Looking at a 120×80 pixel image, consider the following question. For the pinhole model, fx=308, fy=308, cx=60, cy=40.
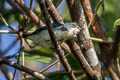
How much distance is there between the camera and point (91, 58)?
1.83 meters

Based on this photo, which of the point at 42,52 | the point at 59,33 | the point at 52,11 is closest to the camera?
the point at 52,11

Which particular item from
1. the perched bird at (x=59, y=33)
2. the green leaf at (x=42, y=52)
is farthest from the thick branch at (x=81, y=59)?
the green leaf at (x=42, y=52)

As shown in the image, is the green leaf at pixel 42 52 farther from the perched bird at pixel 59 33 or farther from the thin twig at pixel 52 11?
the thin twig at pixel 52 11

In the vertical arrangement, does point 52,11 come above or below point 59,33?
above

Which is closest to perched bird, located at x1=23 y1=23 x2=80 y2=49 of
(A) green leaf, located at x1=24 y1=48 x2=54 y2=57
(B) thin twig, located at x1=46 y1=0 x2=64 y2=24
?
(B) thin twig, located at x1=46 y1=0 x2=64 y2=24

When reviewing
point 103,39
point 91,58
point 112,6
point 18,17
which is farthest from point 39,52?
point 112,6

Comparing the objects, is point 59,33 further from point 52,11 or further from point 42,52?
point 42,52

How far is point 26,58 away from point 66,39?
0.36m

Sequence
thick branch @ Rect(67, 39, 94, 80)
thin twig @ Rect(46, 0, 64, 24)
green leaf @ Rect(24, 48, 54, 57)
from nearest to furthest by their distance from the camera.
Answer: thin twig @ Rect(46, 0, 64, 24)
thick branch @ Rect(67, 39, 94, 80)
green leaf @ Rect(24, 48, 54, 57)

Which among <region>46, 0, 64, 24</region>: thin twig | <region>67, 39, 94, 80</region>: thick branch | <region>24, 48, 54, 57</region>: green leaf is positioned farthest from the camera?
<region>24, 48, 54, 57</region>: green leaf

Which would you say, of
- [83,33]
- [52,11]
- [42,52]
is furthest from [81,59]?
[42,52]

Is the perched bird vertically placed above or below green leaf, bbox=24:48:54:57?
above

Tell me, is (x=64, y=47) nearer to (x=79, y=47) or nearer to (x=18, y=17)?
(x=79, y=47)

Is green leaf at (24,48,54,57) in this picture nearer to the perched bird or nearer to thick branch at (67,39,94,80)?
the perched bird
